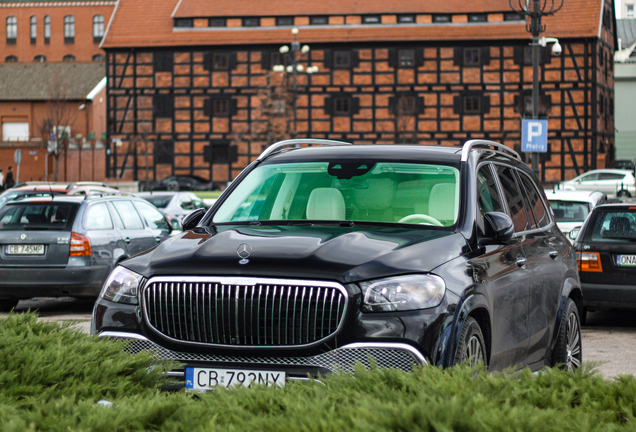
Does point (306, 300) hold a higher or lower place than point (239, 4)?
lower

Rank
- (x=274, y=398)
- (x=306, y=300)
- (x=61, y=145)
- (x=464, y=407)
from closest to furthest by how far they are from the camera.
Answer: (x=464, y=407) → (x=274, y=398) → (x=306, y=300) → (x=61, y=145)

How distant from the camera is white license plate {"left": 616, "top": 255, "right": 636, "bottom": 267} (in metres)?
10.5

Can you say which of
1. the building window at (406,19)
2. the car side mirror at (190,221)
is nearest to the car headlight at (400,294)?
the car side mirror at (190,221)

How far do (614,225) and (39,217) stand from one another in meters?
7.43

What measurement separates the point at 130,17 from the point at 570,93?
2987 cm

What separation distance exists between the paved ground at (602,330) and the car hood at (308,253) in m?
1.91

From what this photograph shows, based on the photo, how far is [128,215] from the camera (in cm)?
1341

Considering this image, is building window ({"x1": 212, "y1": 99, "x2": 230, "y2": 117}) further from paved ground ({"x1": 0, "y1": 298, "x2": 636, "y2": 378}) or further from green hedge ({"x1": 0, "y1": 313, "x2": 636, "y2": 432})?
green hedge ({"x1": 0, "y1": 313, "x2": 636, "y2": 432})

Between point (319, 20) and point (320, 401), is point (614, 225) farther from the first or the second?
point (319, 20)

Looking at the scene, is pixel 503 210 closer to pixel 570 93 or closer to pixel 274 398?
pixel 274 398

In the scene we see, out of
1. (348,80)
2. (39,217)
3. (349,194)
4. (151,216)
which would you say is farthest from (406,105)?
(349,194)

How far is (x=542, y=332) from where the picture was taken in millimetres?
5820

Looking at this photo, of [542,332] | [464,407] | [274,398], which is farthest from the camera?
[542,332]

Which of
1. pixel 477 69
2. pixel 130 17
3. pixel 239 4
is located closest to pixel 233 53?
pixel 239 4
